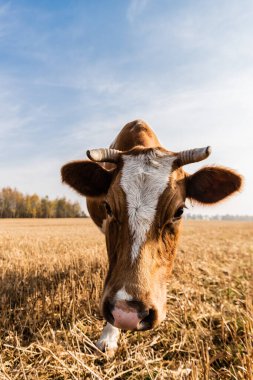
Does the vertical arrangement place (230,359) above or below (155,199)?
below

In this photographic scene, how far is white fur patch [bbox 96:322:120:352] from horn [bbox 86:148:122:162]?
6.52ft

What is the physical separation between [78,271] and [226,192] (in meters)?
3.60

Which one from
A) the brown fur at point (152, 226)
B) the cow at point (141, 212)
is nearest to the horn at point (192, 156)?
the cow at point (141, 212)

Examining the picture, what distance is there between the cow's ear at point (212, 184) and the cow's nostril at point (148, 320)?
191 cm

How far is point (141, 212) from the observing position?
10.9 feet

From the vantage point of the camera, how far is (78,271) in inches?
263

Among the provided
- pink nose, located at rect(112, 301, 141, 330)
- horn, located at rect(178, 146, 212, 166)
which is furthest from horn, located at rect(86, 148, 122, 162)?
pink nose, located at rect(112, 301, 141, 330)

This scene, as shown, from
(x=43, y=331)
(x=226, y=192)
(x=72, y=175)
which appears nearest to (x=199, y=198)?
(x=226, y=192)

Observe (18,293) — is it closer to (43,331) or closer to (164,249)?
(43,331)

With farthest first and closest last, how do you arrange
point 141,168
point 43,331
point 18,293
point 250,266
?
1. point 250,266
2. point 18,293
3. point 43,331
4. point 141,168

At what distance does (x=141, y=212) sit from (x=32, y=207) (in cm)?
9265

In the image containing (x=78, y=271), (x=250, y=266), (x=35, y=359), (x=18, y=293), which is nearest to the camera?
(x=35, y=359)

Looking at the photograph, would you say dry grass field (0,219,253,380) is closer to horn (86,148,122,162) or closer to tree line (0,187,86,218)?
horn (86,148,122,162)

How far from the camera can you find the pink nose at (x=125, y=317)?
2641 millimetres
